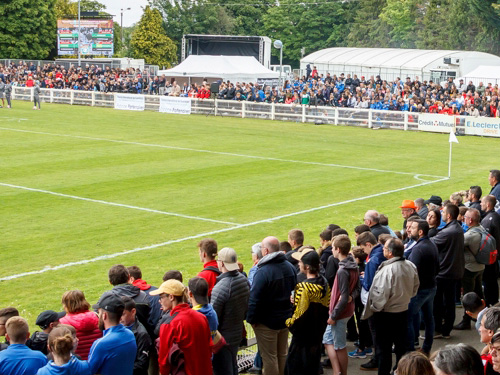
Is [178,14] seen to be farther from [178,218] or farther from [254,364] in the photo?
[254,364]

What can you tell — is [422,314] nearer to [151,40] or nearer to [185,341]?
[185,341]

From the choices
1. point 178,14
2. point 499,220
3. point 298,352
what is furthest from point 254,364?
point 178,14

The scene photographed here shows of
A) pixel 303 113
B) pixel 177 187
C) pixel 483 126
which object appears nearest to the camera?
pixel 177 187

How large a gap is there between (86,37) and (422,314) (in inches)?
3073

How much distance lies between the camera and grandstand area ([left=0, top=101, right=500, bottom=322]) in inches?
616

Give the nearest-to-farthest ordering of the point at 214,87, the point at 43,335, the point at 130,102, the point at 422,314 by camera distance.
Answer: the point at 43,335
the point at 422,314
the point at 214,87
the point at 130,102

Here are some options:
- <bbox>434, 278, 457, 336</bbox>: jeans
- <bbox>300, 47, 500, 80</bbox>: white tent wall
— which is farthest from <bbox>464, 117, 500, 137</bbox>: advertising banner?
<bbox>434, 278, 457, 336</bbox>: jeans

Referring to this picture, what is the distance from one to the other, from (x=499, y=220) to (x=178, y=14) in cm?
9183

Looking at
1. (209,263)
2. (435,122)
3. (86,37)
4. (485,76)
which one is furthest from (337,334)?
(86,37)

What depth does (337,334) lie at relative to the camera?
29.4ft

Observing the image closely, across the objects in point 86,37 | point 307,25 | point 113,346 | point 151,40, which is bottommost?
point 113,346

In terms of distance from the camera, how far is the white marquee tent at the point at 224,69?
58344 millimetres

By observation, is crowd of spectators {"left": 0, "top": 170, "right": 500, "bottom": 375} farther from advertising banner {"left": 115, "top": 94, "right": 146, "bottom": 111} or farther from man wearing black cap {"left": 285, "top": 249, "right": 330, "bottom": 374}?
advertising banner {"left": 115, "top": 94, "right": 146, "bottom": 111}

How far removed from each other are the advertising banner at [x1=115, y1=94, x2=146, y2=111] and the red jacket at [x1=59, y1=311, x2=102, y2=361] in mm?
42642
